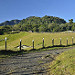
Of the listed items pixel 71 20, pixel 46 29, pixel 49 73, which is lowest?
pixel 49 73

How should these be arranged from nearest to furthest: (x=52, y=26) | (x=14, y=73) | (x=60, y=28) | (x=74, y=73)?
(x=74, y=73)
(x=14, y=73)
(x=60, y=28)
(x=52, y=26)

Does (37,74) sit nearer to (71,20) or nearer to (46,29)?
(46,29)

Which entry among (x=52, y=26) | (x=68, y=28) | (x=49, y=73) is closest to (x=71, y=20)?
(x=68, y=28)

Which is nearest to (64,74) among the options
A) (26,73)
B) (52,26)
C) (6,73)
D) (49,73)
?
(49,73)

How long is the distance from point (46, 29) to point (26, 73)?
153524 mm

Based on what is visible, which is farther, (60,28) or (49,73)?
(60,28)

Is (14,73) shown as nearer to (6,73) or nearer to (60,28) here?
Result: (6,73)

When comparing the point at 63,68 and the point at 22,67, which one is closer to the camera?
the point at 63,68

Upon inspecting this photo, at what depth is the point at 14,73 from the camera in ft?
15.1

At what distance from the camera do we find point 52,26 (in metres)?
162

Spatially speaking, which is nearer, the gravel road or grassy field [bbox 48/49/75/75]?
grassy field [bbox 48/49/75/75]

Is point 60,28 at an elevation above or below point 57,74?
above

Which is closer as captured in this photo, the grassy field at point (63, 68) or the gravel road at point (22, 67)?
the grassy field at point (63, 68)

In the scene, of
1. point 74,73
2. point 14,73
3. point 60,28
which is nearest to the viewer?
point 74,73
